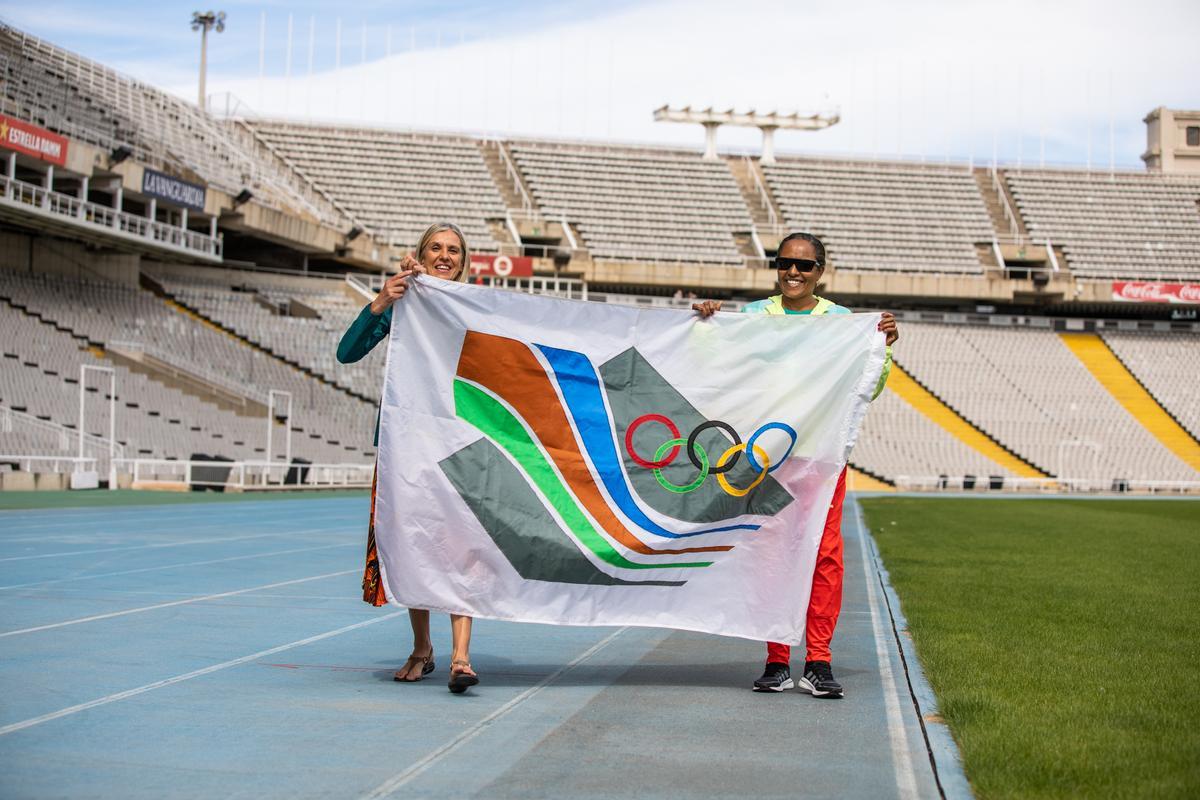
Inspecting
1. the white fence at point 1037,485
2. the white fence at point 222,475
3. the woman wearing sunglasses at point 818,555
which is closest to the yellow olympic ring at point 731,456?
the woman wearing sunglasses at point 818,555

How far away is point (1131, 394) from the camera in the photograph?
57.3 metres

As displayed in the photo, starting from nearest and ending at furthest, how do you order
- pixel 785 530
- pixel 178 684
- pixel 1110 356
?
pixel 178 684 → pixel 785 530 → pixel 1110 356

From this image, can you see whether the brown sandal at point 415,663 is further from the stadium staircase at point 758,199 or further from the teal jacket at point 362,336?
the stadium staircase at point 758,199

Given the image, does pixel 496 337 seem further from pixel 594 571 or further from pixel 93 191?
pixel 93 191

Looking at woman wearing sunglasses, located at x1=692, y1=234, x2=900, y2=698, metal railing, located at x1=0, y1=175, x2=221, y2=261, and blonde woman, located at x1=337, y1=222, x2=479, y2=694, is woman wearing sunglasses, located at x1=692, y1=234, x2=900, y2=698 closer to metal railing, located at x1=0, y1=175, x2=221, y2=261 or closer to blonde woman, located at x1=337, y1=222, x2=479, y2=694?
blonde woman, located at x1=337, y1=222, x2=479, y2=694

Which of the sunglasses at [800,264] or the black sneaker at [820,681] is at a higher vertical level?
the sunglasses at [800,264]

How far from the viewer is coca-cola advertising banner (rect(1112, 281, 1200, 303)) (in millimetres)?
61062

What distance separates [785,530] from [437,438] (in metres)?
1.77

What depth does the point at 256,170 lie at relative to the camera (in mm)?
52656

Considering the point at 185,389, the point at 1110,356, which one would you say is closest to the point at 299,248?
the point at 185,389

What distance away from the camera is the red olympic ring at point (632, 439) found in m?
6.58

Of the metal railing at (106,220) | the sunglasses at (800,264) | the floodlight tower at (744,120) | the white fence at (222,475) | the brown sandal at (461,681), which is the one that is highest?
the floodlight tower at (744,120)

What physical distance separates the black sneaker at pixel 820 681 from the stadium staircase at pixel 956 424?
4733 centimetres

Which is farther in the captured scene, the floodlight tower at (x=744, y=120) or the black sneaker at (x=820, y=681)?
the floodlight tower at (x=744, y=120)
